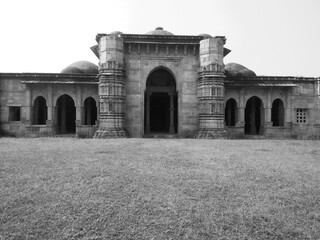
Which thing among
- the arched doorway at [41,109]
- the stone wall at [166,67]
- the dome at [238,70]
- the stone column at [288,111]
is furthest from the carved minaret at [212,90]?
the arched doorway at [41,109]

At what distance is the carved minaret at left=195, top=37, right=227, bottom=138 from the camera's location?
50.8ft

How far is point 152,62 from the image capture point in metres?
16.5

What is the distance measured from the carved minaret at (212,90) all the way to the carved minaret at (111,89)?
5.16 metres

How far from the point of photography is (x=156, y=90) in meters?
18.8

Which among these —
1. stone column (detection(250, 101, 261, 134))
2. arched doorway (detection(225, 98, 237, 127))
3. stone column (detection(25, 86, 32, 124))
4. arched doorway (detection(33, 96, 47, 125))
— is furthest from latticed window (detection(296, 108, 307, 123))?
arched doorway (detection(33, 96, 47, 125))

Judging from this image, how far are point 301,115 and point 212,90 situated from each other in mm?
7595

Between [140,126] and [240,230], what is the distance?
513 inches

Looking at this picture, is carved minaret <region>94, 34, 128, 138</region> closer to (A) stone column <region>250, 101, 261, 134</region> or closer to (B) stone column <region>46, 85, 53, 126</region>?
(B) stone column <region>46, 85, 53, 126</region>

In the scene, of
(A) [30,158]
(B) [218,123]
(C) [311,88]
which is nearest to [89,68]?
(B) [218,123]

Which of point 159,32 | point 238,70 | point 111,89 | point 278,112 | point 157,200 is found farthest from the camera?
point 238,70

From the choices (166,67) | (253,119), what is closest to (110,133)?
(166,67)

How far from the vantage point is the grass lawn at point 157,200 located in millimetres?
3451

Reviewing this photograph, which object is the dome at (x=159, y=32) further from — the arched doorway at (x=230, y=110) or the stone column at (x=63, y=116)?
the stone column at (x=63, y=116)

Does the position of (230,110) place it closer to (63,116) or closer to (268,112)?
(268,112)
